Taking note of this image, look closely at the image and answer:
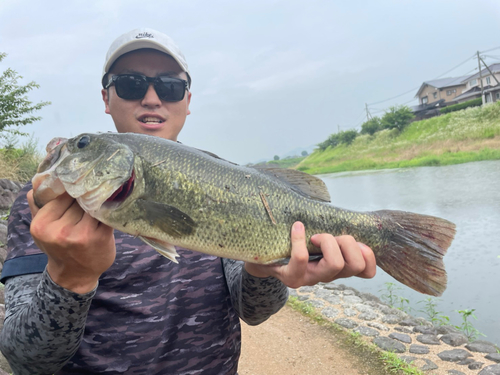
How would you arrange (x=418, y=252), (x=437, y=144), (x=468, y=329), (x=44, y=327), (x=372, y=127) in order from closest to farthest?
(x=44, y=327)
(x=418, y=252)
(x=468, y=329)
(x=437, y=144)
(x=372, y=127)

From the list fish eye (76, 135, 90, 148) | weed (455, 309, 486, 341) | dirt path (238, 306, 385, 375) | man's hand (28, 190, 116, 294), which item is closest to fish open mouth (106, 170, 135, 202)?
man's hand (28, 190, 116, 294)

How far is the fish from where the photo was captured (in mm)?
1794

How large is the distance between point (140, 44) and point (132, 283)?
6.19 feet

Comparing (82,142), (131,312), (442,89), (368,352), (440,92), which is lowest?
(368,352)

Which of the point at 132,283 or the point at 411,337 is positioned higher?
the point at 132,283

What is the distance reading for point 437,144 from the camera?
2906cm

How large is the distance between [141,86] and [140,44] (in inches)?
14.1

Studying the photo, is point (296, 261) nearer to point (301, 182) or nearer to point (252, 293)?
point (252, 293)

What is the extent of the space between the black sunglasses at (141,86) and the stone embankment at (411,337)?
4.83 meters

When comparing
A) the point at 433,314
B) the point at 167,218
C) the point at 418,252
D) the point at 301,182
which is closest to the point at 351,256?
the point at 418,252

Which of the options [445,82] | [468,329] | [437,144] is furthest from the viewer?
[445,82]

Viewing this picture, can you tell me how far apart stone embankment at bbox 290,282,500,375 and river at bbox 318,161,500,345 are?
0.89 m

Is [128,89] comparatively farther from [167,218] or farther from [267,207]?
[267,207]

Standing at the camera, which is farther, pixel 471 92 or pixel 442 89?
pixel 442 89
